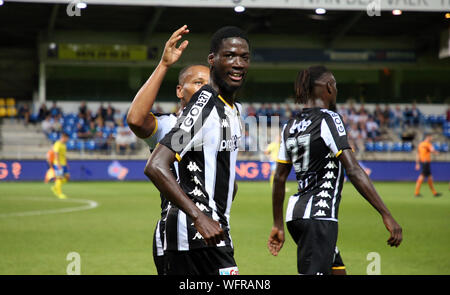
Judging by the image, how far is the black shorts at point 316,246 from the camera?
4641 millimetres

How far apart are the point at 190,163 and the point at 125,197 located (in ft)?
58.3

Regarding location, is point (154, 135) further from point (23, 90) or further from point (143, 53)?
point (23, 90)

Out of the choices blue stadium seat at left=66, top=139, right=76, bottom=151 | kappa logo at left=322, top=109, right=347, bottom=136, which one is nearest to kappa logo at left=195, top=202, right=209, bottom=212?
kappa logo at left=322, top=109, right=347, bottom=136

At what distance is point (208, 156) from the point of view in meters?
3.55

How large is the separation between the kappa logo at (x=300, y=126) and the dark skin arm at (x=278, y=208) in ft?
1.04

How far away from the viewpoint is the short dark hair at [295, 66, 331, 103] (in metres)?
4.99

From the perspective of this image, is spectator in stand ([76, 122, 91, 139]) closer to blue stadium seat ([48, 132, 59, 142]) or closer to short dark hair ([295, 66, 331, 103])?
blue stadium seat ([48, 132, 59, 142])

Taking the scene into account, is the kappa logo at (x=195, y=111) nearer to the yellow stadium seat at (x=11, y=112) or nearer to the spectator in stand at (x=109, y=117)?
the spectator in stand at (x=109, y=117)

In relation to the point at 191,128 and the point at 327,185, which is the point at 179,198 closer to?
the point at 191,128

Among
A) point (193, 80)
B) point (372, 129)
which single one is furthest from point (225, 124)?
point (372, 129)

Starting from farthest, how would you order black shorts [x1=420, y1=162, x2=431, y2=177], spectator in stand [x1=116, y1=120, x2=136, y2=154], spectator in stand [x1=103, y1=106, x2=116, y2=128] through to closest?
spectator in stand [x1=103, y1=106, x2=116, y2=128], spectator in stand [x1=116, y1=120, x2=136, y2=154], black shorts [x1=420, y1=162, x2=431, y2=177]

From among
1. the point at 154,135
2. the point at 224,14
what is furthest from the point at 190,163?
the point at 224,14

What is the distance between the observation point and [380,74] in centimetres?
4278

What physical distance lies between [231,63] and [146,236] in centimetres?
855
